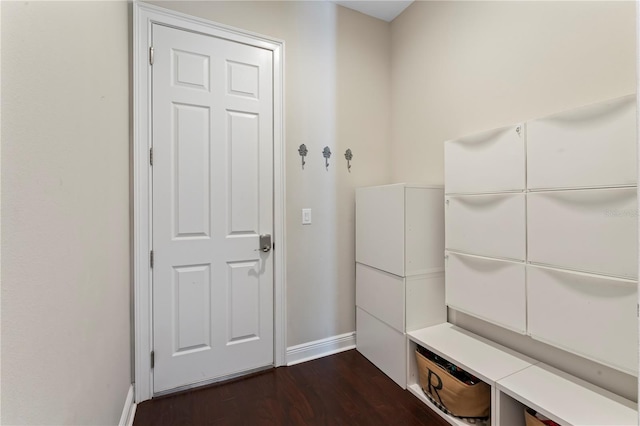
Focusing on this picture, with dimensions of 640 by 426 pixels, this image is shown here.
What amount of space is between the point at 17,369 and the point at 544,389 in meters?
1.88

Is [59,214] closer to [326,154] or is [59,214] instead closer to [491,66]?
[326,154]

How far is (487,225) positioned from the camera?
161 centimetres

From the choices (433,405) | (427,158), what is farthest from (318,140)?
(433,405)

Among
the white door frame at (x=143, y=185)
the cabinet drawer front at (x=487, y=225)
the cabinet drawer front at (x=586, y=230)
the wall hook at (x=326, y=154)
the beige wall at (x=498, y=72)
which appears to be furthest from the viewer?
the wall hook at (x=326, y=154)

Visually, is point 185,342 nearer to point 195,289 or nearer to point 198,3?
point 195,289

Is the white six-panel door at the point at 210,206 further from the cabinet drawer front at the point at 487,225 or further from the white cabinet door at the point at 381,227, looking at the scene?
the cabinet drawer front at the point at 487,225

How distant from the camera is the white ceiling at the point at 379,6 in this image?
2.36 meters

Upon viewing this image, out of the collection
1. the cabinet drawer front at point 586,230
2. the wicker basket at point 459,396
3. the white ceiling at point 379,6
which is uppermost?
the white ceiling at point 379,6

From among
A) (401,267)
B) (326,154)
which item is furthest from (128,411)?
(326,154)

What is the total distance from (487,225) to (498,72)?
0.99 meters

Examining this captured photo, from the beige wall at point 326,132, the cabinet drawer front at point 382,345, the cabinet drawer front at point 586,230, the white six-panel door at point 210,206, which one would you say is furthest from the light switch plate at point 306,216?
the cabinet drawer front at point 586,230

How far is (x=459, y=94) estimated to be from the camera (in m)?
1.99

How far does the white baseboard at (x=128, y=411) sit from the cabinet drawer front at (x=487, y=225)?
215 cm

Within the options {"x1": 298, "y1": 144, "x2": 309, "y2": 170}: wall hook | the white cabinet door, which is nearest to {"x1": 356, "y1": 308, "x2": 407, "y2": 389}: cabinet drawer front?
the white cabinet door
